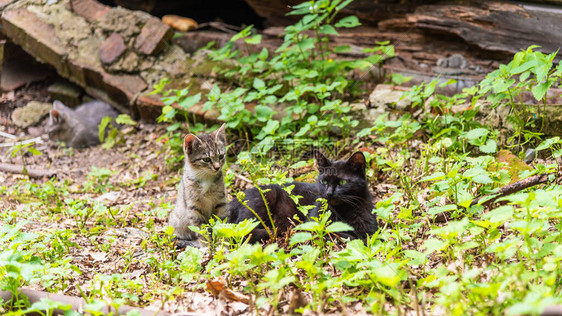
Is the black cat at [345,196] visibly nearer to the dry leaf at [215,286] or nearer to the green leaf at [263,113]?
the dry leaf at [215,286]

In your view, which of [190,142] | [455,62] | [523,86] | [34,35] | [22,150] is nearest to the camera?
[190,142]

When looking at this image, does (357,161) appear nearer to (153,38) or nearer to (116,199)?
(116,199)

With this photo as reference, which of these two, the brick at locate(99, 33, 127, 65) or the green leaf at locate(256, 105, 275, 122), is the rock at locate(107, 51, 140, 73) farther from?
the green leaf at locate(256, 105, 275, 122)

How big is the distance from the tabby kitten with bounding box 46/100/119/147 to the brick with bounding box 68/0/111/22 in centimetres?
160

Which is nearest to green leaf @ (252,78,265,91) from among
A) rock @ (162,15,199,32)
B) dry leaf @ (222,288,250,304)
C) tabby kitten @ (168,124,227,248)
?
tabby kitten @ (168,124,227,248)

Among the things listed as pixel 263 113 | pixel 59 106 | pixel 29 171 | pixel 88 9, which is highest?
pixel 88 9

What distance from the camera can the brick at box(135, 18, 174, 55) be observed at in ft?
25.1

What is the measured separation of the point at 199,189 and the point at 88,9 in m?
5.49

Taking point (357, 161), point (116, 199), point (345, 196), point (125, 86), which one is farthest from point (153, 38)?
point (345, 196)

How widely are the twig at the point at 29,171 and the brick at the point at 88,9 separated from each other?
9.63 ft

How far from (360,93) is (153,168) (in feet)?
10.0

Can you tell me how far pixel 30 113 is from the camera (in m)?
8.34

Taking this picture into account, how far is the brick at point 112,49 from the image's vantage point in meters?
7.66

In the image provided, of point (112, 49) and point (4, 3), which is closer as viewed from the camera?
point (112, 49)
